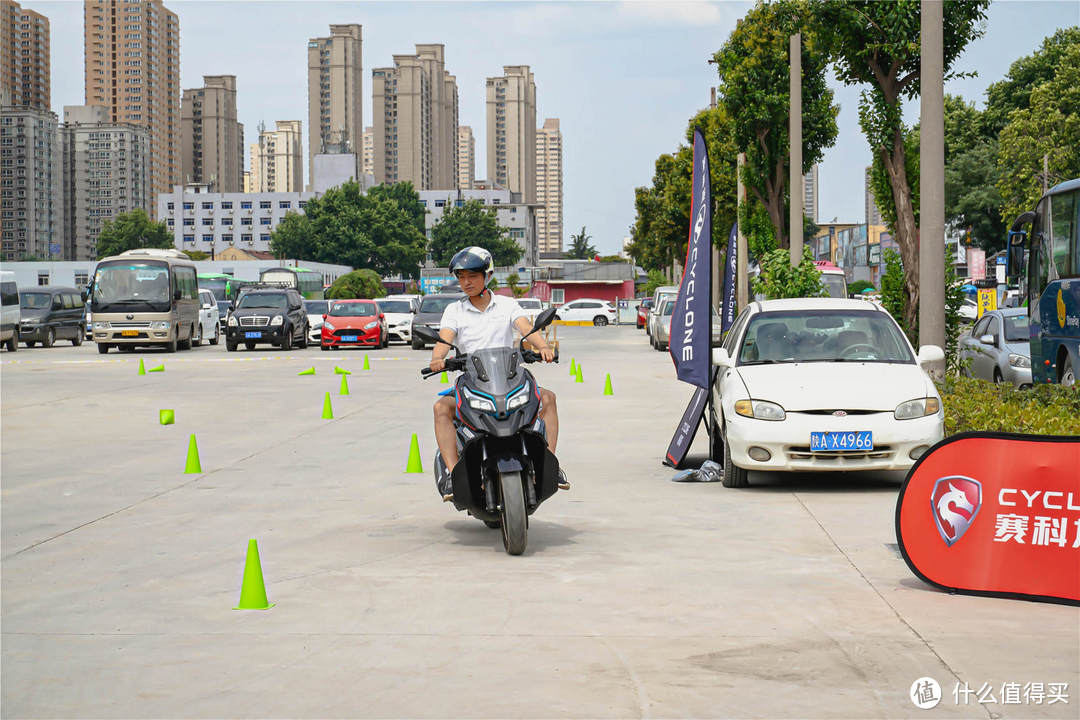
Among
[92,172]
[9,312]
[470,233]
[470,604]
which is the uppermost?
[92,172]

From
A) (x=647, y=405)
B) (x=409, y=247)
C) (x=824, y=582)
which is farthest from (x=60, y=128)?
(x=824, y=582)

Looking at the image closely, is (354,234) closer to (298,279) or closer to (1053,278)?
(298,279)

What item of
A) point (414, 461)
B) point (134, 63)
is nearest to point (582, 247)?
point (134, 63)

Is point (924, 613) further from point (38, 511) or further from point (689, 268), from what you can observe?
point (38, 511)

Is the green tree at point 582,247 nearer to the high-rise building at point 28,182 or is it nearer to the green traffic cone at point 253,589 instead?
the high-rise building at point 28,182

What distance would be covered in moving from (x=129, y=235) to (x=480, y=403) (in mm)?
127544

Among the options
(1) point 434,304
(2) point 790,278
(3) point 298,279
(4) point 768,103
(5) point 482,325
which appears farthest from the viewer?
(3) point 298,279

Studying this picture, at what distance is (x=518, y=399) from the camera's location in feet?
23.8

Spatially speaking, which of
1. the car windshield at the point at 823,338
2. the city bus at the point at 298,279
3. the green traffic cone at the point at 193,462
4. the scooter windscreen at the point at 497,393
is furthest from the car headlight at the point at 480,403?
the city bus at the point at 298,279

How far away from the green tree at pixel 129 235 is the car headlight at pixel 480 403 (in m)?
126

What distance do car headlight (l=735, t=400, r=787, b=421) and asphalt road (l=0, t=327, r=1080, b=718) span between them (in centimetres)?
62

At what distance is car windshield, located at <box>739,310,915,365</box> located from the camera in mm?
10719

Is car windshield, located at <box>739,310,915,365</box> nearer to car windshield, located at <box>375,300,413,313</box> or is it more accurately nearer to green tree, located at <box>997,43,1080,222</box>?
car windshield, located at <box>375,300,413,313</box>

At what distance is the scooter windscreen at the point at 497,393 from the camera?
7184 mm
